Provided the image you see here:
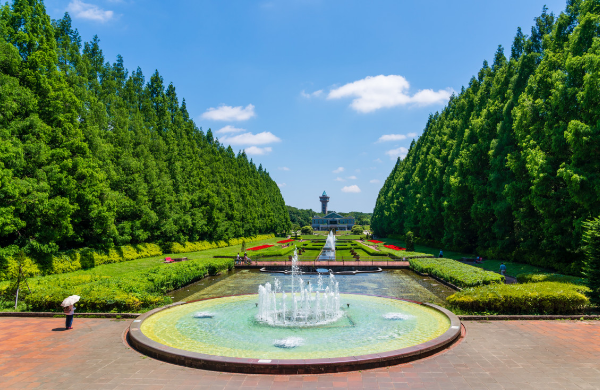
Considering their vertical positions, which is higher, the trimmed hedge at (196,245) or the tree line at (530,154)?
the tree line at (530,154)

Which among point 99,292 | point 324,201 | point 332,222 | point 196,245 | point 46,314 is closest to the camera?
point 46,314

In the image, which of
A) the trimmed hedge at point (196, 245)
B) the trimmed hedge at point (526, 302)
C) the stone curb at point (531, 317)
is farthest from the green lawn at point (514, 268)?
the trimmed hedge at point (196, 245)

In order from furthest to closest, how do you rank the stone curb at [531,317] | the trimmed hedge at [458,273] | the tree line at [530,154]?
the tree line at [530,154] → the trimmed hedge at [458,273] → the stone curb at [531,317]

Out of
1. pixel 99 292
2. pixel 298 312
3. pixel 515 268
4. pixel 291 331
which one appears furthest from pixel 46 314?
pixel 515 268

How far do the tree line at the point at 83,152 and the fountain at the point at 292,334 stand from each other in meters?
10.6

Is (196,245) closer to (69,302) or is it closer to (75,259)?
(75,259)

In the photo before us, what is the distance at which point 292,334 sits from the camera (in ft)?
33.4

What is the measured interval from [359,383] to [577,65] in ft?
68.7

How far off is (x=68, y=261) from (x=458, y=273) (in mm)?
21568

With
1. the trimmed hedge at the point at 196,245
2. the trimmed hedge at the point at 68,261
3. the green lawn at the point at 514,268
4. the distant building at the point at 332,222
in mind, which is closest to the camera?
the trimmed hedge at the point at 68,261

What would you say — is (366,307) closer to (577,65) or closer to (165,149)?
(577,65)

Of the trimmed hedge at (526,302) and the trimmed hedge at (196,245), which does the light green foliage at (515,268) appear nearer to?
the trimmed hedge at (526,302)

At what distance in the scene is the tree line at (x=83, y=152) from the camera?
18.4 metres

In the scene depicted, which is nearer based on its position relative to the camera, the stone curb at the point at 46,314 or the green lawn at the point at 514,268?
the stone curb at the point at 46,314
